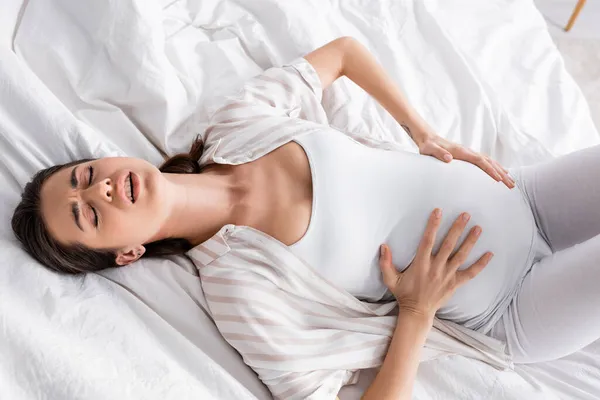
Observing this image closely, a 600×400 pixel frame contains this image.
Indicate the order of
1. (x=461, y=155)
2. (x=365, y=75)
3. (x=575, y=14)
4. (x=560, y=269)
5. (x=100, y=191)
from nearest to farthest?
(x=100, y=191) < (x=560, y=269) < (x=461, y=155) < (x=365, y=75) < (x=575, y=14)

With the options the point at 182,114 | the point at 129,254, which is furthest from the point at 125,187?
the point at 182,114

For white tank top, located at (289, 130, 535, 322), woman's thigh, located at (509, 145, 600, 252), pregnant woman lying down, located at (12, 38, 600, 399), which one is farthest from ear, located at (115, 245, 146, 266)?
woman's thigh, located at (509, 145, 600, 252)

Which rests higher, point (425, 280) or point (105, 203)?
point (105, 203)

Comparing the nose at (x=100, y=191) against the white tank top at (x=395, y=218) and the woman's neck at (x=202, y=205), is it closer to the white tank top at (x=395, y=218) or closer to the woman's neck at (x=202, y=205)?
the woman's neck at (x=202, y=205)

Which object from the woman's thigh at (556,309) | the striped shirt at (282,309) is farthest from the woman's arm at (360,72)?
the woman's thigh at (556,309)

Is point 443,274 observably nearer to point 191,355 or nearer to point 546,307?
point 546,307

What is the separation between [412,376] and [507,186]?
44 centimetres

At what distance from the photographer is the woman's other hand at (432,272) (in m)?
1.08

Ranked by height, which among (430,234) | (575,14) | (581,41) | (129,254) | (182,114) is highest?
(182,114)

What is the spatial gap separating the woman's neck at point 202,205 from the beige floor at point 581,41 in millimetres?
1478

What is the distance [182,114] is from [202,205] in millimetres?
291

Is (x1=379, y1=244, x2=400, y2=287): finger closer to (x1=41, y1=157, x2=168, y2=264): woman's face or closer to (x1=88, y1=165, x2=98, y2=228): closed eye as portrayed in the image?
(x1=41, y1=157, x2=168, y2=264): woman's face

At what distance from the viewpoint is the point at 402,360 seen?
1.04 m

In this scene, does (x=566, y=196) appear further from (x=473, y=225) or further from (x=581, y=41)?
(x=581, y=41)
